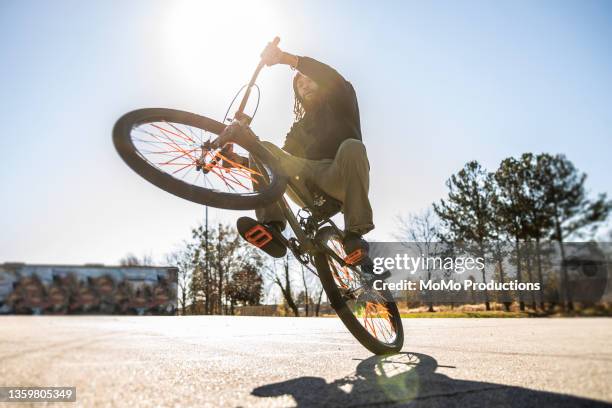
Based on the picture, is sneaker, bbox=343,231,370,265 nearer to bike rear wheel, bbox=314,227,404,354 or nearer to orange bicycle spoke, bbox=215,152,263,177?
bike rear wheel, bbox=314,227,404,354

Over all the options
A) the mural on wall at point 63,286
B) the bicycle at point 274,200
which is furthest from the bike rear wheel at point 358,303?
the mural on wall at point 63,286

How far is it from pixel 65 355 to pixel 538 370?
2.37 m

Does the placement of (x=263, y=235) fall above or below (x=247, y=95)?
below

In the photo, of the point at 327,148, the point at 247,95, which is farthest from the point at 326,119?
the point at 247,95

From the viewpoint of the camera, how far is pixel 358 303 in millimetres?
3312

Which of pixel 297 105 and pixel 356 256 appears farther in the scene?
pixel 297 105

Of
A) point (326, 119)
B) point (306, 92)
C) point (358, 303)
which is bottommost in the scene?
point (358, 303)

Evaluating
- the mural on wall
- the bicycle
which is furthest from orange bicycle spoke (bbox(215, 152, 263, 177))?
the mural on wall

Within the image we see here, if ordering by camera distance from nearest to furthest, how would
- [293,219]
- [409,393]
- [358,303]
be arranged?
1. [409,393]
2. [293,219]
3. [358,303]

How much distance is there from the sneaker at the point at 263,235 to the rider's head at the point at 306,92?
1.13 meters

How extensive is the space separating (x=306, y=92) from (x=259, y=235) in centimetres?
138

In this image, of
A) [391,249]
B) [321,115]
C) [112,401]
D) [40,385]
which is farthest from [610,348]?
[391,249]

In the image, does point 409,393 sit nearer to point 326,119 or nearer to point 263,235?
point 263,235

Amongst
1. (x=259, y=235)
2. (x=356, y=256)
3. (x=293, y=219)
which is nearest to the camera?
(x=259, y=235)
